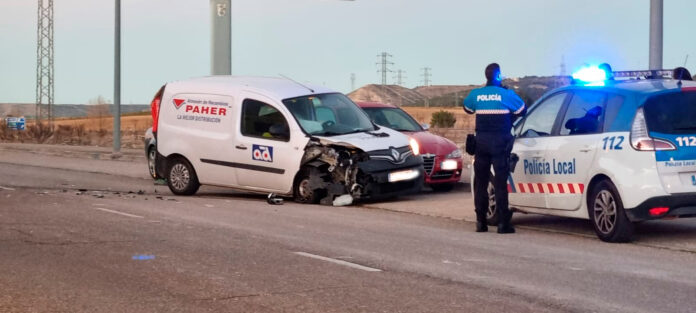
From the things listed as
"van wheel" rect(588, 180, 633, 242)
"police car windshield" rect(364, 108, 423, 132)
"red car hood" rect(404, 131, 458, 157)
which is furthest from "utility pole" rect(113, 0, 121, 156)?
"van wheel" rect(588, 180, 633, 242)

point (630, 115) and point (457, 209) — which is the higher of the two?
point (630, 115)

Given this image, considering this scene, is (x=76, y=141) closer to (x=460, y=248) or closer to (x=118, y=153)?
(x=118, y=153)

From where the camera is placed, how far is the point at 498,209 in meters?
13.5

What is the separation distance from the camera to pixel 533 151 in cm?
1375

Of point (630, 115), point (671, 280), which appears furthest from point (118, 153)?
point (671, 280)

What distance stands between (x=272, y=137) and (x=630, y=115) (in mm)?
7058

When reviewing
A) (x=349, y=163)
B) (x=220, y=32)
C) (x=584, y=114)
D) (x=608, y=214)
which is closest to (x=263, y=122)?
(x=349, y=163)

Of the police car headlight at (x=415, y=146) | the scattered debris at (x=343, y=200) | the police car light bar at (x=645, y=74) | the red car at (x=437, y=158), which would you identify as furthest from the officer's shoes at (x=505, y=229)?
the red car at (x=437, y=158)

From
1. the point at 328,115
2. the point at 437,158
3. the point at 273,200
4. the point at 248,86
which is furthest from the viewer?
the point at 437,158

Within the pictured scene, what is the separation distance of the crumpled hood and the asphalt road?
51.7 inches

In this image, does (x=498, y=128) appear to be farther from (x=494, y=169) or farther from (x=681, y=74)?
(x=681, y=74)

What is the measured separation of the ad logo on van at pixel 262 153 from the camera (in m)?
17.8

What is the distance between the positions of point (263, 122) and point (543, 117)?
18.1ft

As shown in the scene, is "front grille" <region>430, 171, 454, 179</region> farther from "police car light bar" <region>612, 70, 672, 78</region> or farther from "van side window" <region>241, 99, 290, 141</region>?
"police car light bar" <region>612, 70, 672, 78</region>
